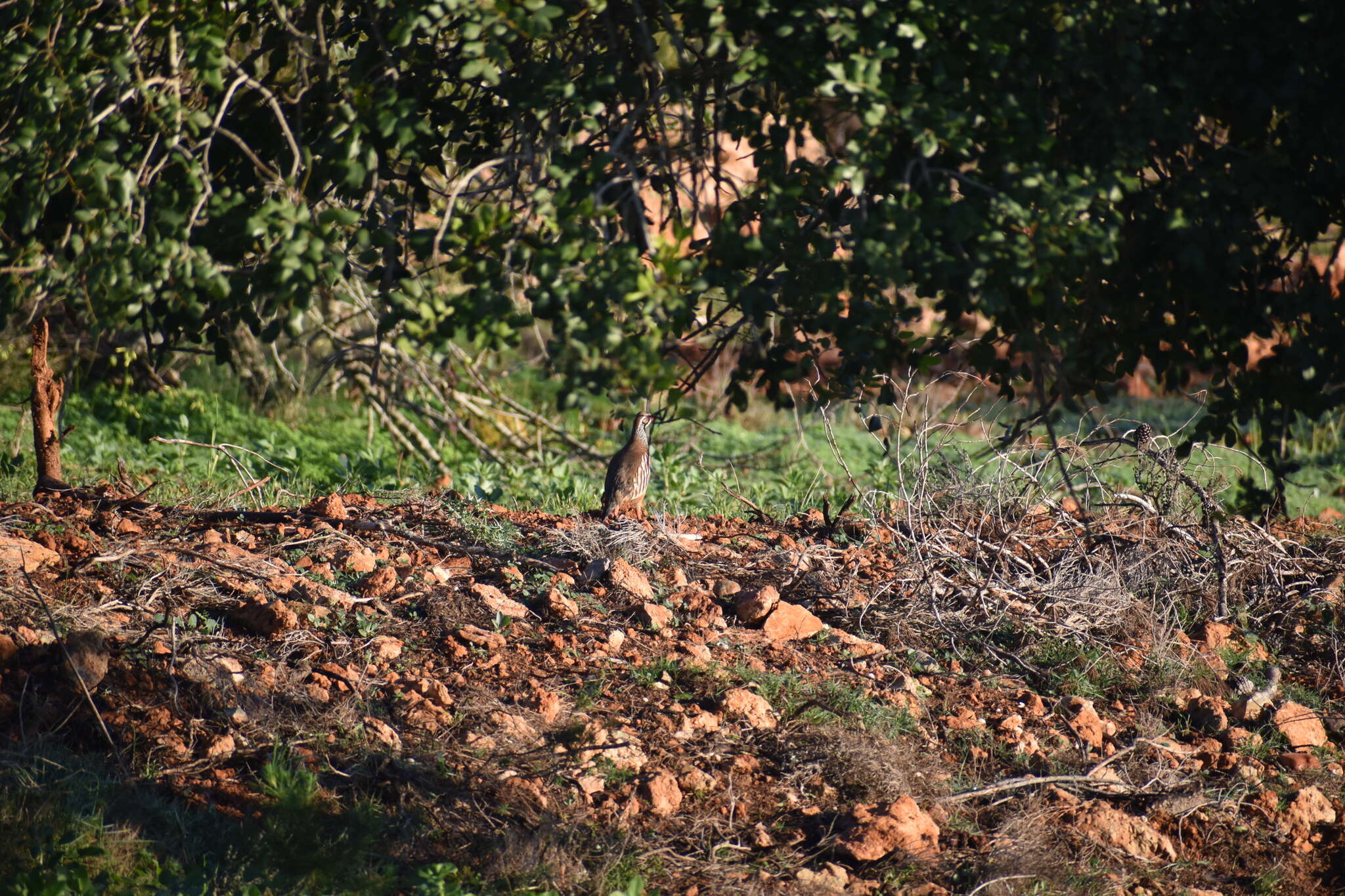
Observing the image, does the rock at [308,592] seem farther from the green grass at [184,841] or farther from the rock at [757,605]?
the rock at [757,605]

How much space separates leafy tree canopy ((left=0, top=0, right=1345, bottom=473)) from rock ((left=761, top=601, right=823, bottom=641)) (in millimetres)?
979

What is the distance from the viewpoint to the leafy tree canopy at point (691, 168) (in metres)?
2.58

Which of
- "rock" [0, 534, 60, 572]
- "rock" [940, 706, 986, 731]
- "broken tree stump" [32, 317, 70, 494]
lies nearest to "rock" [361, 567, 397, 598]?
"rock" [0, 534, 60, 572]

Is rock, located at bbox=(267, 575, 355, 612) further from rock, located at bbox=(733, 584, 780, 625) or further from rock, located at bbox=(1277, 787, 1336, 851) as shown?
rock, located at bbox=(1277, 787, 1336, 851)

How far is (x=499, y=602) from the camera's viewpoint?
3.79 m

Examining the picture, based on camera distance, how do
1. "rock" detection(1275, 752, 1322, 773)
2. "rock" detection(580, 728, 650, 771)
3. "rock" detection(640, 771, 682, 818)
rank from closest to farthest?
"rock" detection(640, 771, 682, 818)
"rock" detection(580, 728, 650, 771)
"rock" detection(1275, 752, 1322, 773)

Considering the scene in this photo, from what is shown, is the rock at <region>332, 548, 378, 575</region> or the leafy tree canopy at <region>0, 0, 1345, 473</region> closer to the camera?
the leafy tree canopy at <region>0, 0, 1345, 473</region>

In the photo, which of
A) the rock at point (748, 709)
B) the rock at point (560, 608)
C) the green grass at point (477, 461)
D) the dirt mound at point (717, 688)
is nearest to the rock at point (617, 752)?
the dirt mound at point (717, 688)

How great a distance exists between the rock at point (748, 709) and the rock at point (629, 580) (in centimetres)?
72

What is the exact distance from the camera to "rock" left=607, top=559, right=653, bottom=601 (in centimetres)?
400

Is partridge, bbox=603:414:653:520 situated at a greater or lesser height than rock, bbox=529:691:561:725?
greater

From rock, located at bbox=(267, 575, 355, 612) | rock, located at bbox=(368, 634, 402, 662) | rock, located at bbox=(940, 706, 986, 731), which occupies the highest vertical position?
rock, located at bbox=(267, 575, 355, 612)

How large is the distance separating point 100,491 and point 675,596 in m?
2.48

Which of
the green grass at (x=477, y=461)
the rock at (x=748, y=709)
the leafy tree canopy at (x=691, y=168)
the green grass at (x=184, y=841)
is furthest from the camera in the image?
the green grass at (x=477, y=461)
